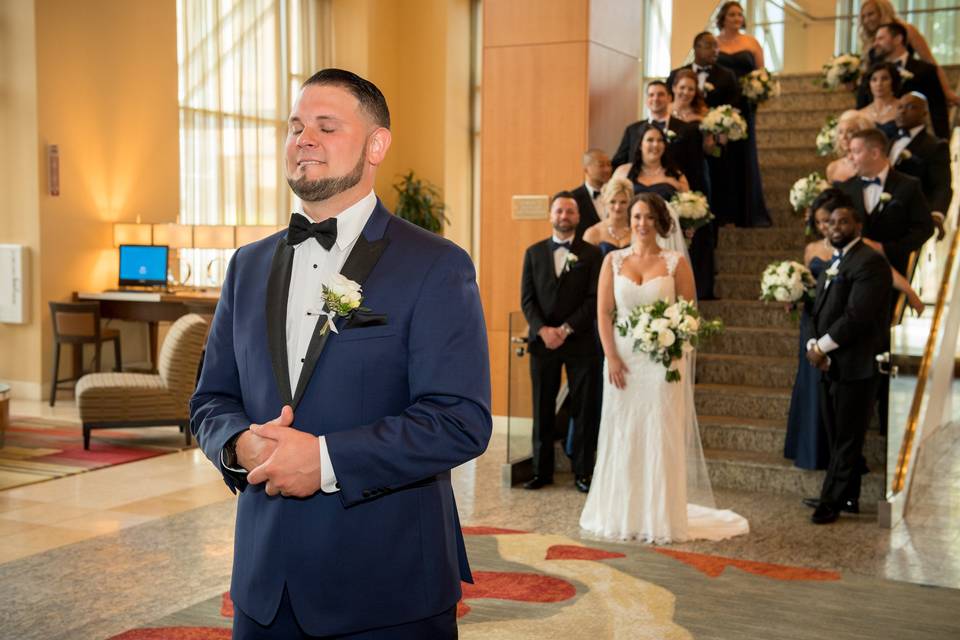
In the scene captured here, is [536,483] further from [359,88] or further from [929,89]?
[359,88]

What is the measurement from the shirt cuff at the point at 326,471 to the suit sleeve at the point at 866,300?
518 centimetres

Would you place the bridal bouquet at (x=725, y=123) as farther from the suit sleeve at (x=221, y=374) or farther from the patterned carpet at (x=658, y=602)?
the suit sleeve at (x=221, y=374)

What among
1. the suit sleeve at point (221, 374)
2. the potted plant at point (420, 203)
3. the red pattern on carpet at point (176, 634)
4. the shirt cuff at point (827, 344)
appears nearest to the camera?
the suit sleeve at point (221, 374)

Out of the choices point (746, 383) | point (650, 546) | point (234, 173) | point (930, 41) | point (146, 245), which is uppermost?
point (930, 41)

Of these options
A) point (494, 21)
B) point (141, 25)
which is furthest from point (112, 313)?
point (494, 21)

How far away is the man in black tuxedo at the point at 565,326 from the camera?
7.46m

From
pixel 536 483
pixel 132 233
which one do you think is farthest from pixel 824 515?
pixel 132 233

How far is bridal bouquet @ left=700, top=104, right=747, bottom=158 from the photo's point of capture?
9094 millimetres

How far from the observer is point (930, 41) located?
38.4ft

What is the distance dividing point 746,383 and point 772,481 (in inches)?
45.3

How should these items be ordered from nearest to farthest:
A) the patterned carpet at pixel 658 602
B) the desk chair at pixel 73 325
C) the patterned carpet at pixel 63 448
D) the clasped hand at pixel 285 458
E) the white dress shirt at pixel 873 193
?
the clasped hand at pixel 285 458 < the patterned carpet at pixel 658 602 < the white dress shirt at pixel 873 193 < the patterned carpet at pixel 63 448 < the desk chair at pixel 73 325

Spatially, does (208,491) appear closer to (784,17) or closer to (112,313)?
(112,313)

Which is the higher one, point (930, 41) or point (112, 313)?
point (930, 41)

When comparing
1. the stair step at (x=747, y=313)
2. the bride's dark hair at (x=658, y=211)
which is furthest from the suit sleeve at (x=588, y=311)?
the stair step at (x=747, y=313)
